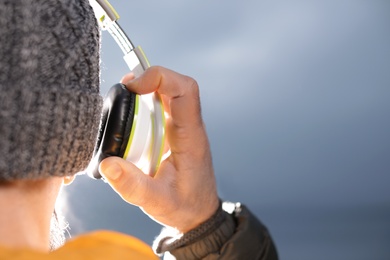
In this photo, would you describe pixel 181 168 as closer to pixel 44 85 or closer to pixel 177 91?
pixel 177 91

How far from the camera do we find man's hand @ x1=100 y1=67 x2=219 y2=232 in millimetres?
1342

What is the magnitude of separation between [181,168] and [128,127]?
271 mm

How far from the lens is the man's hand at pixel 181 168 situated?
1342 millimetres

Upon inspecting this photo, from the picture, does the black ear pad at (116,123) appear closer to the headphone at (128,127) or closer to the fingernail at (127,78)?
the headphone at (128,127)

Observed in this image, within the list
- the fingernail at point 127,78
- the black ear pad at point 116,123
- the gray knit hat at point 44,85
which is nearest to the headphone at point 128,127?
the black ear pad at point 116,123

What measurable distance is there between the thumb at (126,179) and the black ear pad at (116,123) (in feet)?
0.06

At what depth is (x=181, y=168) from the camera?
141 centimetres

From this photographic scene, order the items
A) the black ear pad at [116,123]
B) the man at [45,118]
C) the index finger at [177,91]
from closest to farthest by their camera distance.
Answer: the man at [45,118] → the black ear pad at [116,123] → the index finger at [177,91]

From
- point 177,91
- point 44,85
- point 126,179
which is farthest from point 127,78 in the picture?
point 44,85

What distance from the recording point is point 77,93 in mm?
915

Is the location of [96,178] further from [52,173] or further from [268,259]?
[268,259]

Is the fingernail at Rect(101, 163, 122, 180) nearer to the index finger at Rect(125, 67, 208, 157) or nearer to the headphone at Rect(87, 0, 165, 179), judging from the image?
the headphone at Rect(87, 0, 165, 179)

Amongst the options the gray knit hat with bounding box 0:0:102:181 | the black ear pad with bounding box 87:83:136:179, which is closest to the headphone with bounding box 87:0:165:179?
the black ear pad with bounding box 87:83:136:179

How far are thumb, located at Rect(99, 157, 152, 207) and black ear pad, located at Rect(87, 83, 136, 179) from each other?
0.02 m
